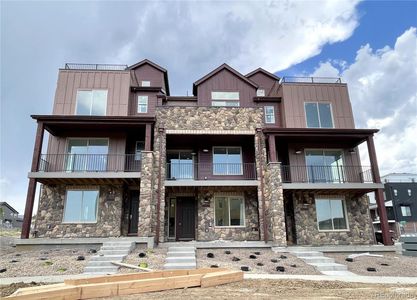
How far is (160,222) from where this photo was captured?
43.6ft

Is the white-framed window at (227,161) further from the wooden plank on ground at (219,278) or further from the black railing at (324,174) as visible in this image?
the wooden plank on ground at (219,278)

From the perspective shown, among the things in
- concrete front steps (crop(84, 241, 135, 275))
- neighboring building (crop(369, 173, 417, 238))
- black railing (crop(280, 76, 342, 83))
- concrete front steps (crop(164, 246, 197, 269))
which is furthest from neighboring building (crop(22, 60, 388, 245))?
neighboring building (crop(369, 173, 417, 238))

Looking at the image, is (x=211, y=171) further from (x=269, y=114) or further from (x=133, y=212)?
(x=269, y=114)

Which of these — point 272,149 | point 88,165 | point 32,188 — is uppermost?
point 272,149

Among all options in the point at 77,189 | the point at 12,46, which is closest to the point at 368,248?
the point at 77,189

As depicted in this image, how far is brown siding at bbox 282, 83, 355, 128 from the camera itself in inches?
634

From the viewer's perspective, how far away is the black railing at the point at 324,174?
1512 centimetres

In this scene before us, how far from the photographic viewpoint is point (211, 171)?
15.3 meters

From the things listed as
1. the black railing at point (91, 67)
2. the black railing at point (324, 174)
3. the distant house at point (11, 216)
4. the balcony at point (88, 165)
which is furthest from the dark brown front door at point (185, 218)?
the distant house at point (11, 216)

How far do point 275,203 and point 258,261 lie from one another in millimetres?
3904

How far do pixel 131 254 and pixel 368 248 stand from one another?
33.5 feet

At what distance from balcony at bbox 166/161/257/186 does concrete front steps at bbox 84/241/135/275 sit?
4589 mm

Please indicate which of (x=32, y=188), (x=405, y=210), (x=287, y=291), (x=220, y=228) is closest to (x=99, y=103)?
(x=32, y=188)

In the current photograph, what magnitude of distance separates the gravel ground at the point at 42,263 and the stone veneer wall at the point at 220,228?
562 centimetres
